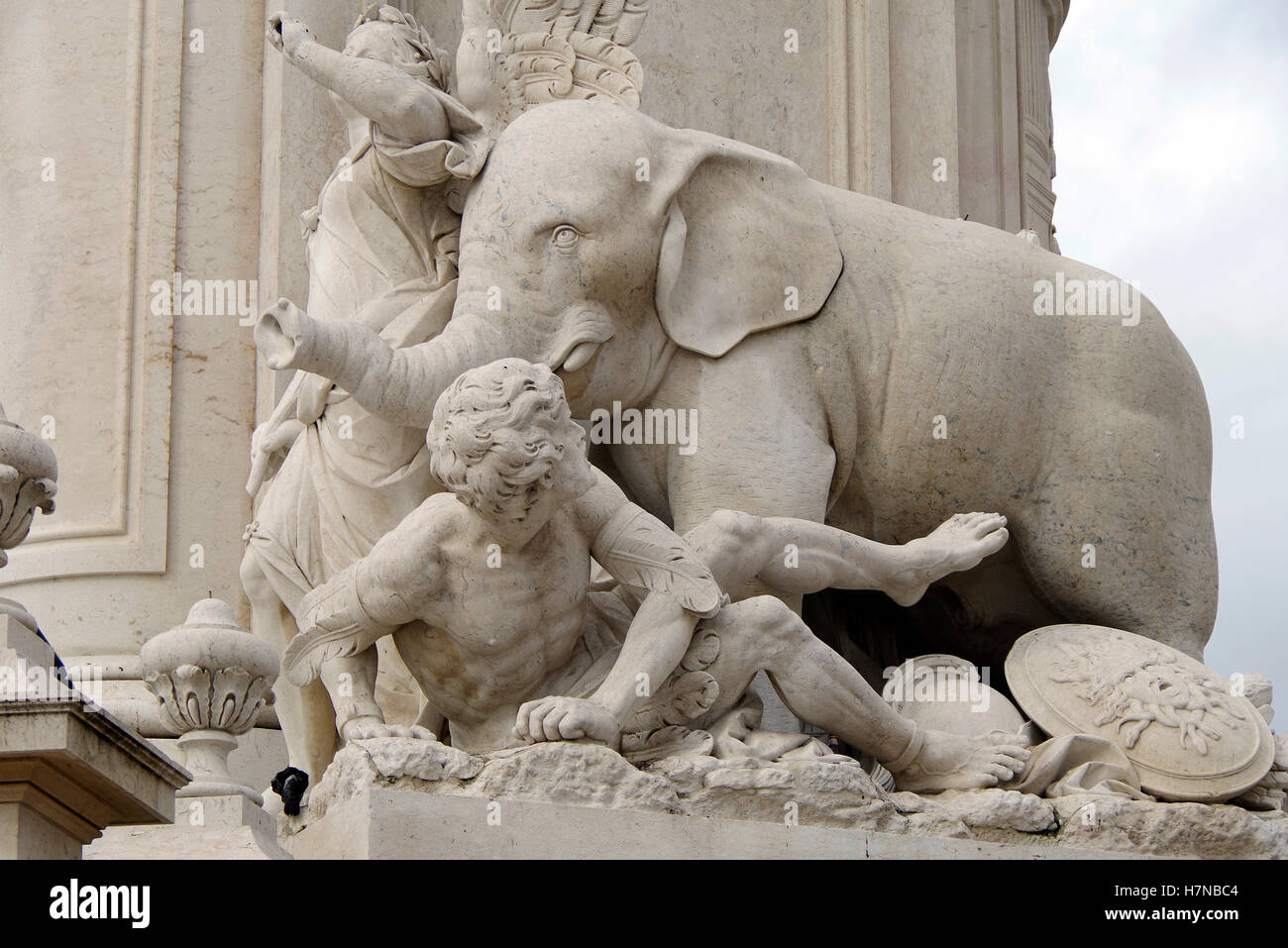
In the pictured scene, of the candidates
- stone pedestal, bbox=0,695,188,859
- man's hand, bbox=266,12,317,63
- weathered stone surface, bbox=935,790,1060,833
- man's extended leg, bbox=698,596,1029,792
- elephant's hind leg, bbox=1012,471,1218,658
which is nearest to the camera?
stone pedestal, bbox=0,695,188,859

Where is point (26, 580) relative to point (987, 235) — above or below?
below

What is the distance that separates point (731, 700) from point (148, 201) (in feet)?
10.8

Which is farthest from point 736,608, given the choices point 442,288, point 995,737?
point 442,288

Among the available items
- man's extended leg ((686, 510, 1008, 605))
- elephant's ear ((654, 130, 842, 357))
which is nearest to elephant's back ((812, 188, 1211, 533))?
elephant's ear ((654, 130, 842, 357))

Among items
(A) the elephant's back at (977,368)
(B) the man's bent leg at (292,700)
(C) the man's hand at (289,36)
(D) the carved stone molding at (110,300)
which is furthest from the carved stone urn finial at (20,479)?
(D) the carved stone molding at (110,300)

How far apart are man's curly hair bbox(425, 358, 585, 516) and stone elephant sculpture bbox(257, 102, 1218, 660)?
742 mm

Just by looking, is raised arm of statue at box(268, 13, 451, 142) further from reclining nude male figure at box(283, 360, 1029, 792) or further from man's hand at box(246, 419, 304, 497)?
reclining nude male figure at box(283, 360, 1029, 792)

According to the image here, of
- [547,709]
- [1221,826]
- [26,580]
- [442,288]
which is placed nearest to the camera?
[547,709]

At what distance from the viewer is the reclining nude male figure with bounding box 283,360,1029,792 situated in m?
5.85

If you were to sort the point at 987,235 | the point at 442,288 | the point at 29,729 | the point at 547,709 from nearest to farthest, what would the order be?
1. the point at 29,729
2. the point at 547,709
3. the point at 442,288
4. the point at 987,235

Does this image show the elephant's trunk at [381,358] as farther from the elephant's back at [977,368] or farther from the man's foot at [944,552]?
the man's foot at [944,552]

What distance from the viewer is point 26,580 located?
27.1ft
